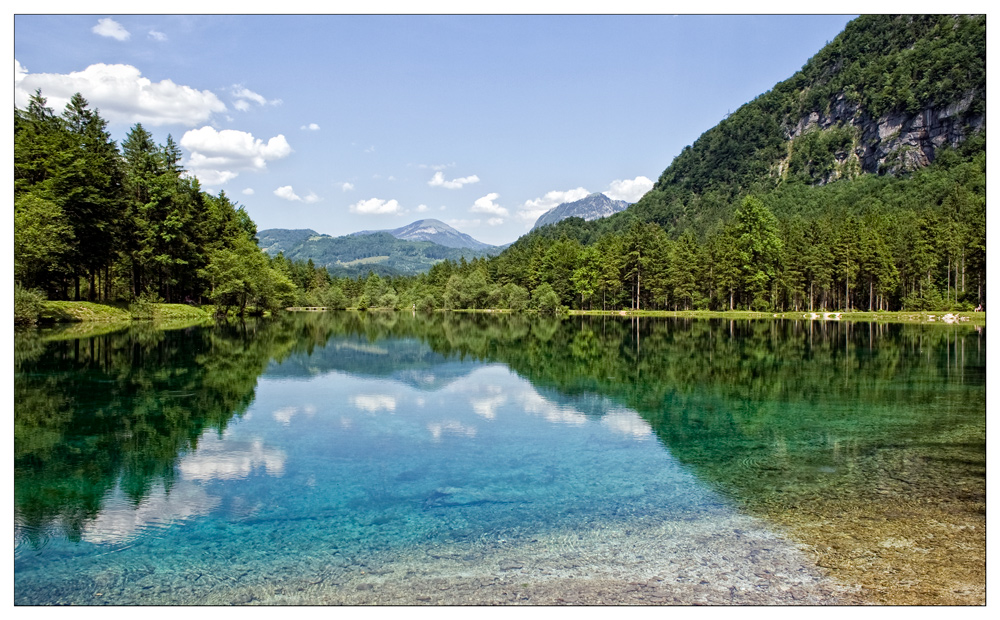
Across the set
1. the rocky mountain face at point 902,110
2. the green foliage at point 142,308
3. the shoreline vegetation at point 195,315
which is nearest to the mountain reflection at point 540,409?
the shoreline vegetation at point 195,315

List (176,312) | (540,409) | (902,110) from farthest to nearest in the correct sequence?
(902,110), (176,312), (540,409)

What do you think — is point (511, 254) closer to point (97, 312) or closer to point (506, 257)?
point (506, 257)

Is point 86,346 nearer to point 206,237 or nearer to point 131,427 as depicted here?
point 131,427

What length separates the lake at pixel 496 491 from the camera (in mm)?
5965

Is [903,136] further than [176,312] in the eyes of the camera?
Yes

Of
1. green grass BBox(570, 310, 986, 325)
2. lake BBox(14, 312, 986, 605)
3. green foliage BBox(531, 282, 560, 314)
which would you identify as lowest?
lake BBox(14, 312, 986, 605)

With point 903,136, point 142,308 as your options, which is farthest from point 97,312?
point 903,136

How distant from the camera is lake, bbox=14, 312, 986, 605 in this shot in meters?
5.96

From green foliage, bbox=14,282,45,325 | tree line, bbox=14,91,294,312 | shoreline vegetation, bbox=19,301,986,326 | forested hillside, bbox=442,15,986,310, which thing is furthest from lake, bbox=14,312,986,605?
forested hillside, bbox=442,15,986,310

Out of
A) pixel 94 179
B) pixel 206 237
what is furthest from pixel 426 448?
pixel 206 237

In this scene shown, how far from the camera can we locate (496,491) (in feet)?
29.0

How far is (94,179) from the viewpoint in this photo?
47250mm

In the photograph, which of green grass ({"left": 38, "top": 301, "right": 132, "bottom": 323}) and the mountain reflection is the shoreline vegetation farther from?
the mountain reflection

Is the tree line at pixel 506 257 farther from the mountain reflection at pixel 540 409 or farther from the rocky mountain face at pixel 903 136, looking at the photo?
the rocky mountain face at pixel 903 136
